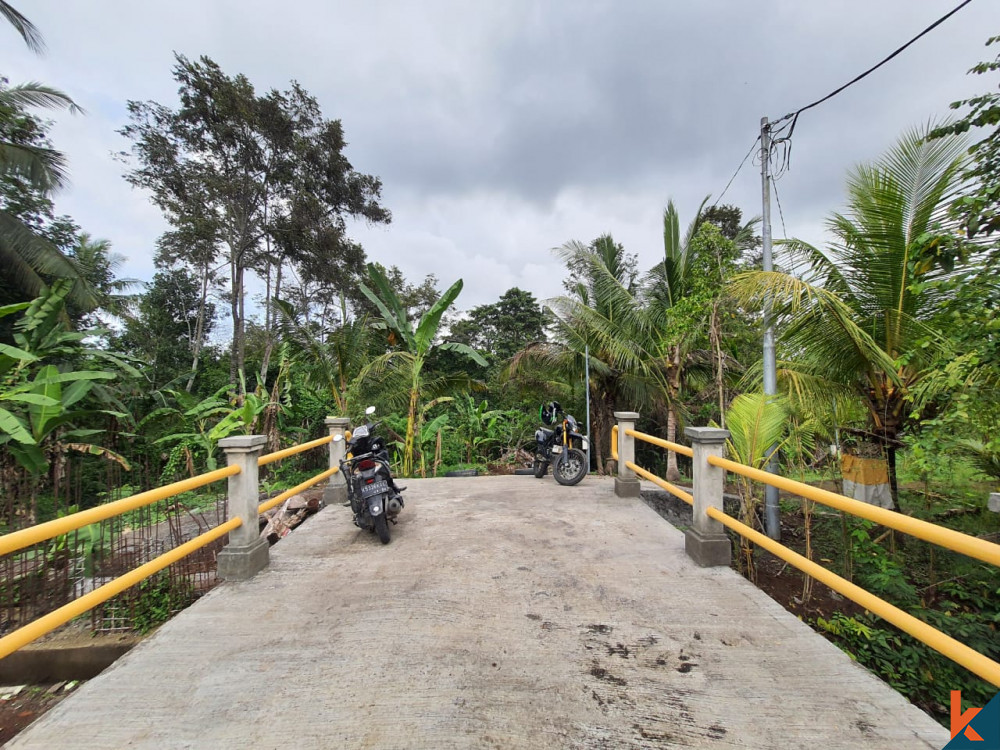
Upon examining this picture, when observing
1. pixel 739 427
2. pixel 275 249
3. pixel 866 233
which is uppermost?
pixel 275 249

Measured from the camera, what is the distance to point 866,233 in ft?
15.4

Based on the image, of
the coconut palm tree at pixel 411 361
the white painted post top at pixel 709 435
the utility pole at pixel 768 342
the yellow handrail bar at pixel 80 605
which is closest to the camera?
the yellow handrail bar at pixel 80 605

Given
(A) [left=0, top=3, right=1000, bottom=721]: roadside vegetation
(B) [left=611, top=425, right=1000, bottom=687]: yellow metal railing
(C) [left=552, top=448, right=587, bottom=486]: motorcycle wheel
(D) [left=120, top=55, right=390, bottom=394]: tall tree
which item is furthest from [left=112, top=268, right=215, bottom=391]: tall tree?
(B) [left=611, top=425, right=1000, bottom=687]: yellow metal railing

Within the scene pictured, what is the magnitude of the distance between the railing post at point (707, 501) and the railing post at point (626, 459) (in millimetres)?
1544

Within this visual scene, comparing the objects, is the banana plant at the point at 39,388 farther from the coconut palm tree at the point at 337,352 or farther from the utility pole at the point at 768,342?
the utility pole at the point at 768,342

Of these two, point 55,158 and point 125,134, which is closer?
point 55,158

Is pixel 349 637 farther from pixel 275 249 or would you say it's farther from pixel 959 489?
pixel 275 249

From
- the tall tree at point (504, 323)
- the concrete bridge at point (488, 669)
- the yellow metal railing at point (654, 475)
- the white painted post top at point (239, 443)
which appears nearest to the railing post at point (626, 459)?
the yellow metal railing at point (654, 475)

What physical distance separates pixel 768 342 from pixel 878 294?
1.51m

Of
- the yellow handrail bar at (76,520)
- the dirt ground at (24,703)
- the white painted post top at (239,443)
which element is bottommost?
the dirt ground at (24,703)

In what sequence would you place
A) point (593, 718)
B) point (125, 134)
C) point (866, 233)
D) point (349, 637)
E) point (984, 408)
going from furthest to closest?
point (125, 134), point (866, 233), point (984, 408), point (349, 637), point (593, 718)

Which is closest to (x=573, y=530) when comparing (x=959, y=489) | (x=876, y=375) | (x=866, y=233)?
(x=876, y=375)

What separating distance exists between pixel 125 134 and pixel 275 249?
482 centimetres

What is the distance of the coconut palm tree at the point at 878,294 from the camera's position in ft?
14.2
